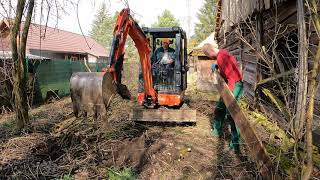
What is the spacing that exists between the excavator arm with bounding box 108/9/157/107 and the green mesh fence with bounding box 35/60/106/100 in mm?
5970

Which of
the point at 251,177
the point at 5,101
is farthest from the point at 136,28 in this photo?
the point at 5,101

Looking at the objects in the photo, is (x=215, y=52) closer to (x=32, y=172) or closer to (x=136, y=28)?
(x=136, y=28)

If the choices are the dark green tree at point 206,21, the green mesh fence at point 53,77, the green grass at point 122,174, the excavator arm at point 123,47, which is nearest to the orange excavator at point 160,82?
the excavator arm at point 123,47

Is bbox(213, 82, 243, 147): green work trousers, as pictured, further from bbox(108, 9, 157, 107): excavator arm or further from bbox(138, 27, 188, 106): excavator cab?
bbox(108, 9, 157, 107): excavator arm

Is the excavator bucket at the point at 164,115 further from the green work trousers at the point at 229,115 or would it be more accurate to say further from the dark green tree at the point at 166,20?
the dark green tree at the point at 166,20

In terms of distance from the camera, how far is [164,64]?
799 centimetres

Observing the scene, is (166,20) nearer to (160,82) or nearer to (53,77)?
(53,77)

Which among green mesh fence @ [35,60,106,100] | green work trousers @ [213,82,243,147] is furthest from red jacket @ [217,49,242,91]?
green mesh fence @ [35,60,106,100]

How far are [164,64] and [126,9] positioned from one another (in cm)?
246

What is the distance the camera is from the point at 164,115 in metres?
7.54

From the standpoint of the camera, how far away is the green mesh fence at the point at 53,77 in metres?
13.2

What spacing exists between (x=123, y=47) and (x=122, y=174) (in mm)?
2323

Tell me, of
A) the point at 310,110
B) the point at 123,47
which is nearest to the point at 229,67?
the point at 123,47

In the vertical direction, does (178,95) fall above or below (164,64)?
below
